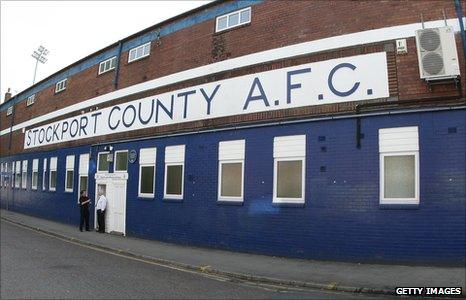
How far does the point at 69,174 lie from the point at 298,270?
17.2 meters

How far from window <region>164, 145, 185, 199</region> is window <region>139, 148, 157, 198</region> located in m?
0.90

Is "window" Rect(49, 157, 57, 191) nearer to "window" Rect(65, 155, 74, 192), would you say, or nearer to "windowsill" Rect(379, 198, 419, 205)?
"window" Rect(65, 155, 74, 192)

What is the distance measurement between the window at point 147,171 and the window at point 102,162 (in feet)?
9.82

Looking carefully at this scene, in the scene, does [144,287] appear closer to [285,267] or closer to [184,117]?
[285,267]

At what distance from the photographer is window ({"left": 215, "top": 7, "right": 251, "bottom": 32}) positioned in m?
15.1

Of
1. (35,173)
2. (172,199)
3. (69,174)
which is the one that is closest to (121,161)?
(172,199)

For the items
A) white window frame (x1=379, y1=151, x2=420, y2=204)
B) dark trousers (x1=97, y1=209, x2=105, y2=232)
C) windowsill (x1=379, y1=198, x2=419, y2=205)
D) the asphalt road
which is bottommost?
the asphalt road

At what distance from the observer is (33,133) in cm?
2995

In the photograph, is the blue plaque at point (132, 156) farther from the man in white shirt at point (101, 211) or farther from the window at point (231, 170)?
the window at point (231, 170)

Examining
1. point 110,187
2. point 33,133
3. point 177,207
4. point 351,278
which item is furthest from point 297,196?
point 33,133

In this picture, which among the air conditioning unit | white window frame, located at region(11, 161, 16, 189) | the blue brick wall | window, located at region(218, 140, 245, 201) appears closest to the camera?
the air conditioning unit

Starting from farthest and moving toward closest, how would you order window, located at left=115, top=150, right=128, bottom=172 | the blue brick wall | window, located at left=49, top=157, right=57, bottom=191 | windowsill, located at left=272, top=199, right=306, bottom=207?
window, located at left=49, top=157, right=57, bottom=191 < window, located at left=115, top=150, right=128, bottom=172 < windowsill, located at left=272, top=199, right=306, bottom=207 < the blue brick wall

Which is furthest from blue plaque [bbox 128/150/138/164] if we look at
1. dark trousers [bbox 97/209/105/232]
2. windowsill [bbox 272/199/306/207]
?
windowsill [bbox 272/199/306/207]

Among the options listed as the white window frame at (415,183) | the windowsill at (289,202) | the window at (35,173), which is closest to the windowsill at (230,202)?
the windowsill at (289,202)
